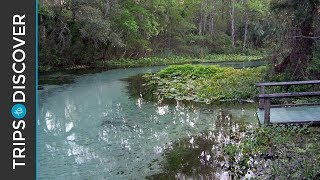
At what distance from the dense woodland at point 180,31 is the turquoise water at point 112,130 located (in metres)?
3.05

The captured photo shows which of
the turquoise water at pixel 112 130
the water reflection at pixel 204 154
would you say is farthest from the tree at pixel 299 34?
the water reflection at pixel 204 154

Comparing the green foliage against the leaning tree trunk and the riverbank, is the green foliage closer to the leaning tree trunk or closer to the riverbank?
the riverbank

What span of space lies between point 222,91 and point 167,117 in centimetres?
408

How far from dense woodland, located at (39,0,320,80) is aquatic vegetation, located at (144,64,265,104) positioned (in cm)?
127

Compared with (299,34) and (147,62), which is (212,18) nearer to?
(147,62)

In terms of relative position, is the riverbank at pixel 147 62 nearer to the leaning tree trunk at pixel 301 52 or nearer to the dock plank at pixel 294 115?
the leaning tree trunk at pixel 301 52

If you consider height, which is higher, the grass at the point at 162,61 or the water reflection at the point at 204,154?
the grass at the point at 162,61

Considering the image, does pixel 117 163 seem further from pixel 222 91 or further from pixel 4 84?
pixel 222 91

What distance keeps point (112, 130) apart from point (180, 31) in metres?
31.5

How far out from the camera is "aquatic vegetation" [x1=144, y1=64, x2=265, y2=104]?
14094 millimetres

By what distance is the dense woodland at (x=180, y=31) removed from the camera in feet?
41.9

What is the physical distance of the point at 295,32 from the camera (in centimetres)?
1288

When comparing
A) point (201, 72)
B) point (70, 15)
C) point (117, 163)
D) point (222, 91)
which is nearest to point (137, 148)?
point (117, 163)

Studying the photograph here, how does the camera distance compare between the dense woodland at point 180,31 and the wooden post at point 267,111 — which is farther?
the dense woodland at point 180,31
